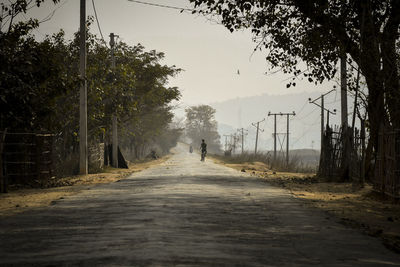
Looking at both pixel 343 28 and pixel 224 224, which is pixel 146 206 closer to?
pixel 224 224

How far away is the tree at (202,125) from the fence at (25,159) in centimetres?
15943

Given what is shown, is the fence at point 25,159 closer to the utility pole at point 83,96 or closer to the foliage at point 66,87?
the foliage at point 66,87

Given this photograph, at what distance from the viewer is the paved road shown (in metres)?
5.87

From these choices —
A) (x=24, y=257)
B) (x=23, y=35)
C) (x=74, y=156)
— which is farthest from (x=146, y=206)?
(x=74, y=156)

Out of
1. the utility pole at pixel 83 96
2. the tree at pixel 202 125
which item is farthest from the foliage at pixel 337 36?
the tree at pixel 202 125

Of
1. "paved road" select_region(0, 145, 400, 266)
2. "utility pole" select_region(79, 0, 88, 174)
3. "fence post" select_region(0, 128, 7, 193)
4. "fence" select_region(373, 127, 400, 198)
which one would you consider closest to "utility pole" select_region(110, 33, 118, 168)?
"utility pole" select_region(79, 0, 88, 174)

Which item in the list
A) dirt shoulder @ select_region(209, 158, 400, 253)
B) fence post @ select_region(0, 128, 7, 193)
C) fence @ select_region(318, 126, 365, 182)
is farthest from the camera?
fence @ select_region(318, 126, 365, 182)

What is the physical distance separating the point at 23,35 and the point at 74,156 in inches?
450

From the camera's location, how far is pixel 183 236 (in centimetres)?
735

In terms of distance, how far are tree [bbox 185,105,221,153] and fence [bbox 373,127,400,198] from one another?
541 feet

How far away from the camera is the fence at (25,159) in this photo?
58.0ft

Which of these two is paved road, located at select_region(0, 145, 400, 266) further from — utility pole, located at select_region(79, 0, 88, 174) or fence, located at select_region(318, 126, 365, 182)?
utility pole, located at select_region(79, 0, 88, 174)

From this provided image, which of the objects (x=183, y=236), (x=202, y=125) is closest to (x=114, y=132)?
(x=183, y=236)

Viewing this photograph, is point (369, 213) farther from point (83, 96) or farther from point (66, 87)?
point (83, 96)
